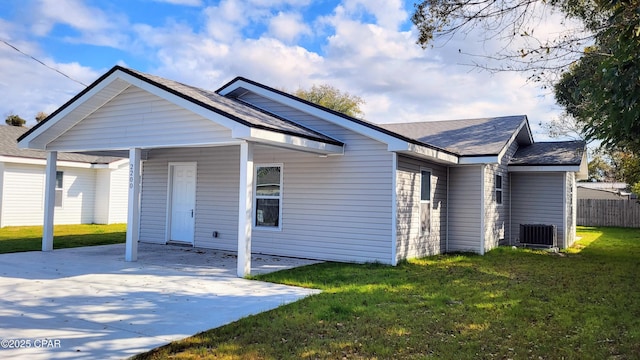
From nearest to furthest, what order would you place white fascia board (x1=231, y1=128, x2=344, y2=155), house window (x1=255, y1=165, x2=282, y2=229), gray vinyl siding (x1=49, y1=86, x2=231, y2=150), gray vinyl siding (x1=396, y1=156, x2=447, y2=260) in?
white fascia board (x1=231, y1=128, x2=344, y2=155) → gray vinyl siding (x1=49, y1=86, x2=231, y2=150) → gray vinyl siding (x1=396, y1=156, x2=447, y2=260) → house window (x1=255, y1=165, x2=282, y2=229)

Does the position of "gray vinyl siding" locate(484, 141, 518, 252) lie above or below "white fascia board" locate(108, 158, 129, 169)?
below

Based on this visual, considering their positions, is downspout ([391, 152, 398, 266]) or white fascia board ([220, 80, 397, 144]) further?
downspout ([391, 152, 398, 266])

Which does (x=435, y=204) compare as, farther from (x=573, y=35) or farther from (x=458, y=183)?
(x=573, y=35)

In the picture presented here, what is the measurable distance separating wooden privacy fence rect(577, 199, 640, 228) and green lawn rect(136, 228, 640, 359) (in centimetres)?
Result: 1923

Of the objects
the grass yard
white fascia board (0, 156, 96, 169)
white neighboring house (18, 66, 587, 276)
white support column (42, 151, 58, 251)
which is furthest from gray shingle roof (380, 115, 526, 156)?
white fascia board (0, 156, 96, 169)

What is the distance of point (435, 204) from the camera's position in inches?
454

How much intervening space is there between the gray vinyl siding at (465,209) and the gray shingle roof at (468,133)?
0.66 meters

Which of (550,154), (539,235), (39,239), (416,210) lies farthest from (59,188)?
(550,154)

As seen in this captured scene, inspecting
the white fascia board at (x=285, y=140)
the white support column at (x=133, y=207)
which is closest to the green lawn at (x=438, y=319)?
the white fascia board at (x=285, y=140)

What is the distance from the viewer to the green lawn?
14.0 ft

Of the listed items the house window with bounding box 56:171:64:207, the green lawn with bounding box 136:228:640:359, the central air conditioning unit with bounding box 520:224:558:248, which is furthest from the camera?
the house window with bounding box 56:171:64:207

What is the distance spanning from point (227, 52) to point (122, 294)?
13287mm

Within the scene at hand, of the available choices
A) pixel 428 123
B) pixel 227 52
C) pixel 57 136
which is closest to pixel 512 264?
pixel 428 123

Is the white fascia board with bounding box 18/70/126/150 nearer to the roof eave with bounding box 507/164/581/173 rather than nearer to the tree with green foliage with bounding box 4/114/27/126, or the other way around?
the roof eave with bounding box 507/164/581/173
